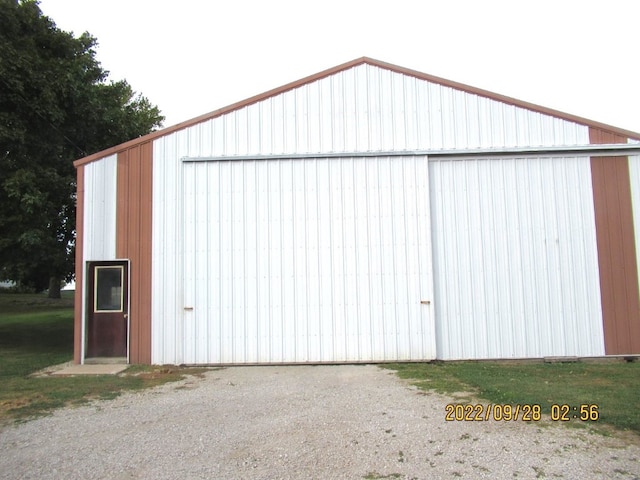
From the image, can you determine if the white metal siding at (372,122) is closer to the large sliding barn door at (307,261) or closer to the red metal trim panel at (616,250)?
the large sliding barn door at (307,261)

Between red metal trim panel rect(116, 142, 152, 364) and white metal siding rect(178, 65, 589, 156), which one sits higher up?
white metal siding rect(178, 65, 589, 156)

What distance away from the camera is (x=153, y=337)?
1105cm

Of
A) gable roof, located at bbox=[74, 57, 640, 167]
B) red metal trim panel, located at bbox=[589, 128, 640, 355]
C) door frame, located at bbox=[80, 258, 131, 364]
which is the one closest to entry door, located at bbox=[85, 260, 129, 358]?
door frame, located at bbox=[80, 258, 131, 364]

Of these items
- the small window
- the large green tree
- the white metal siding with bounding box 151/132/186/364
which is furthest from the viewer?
the large green tree

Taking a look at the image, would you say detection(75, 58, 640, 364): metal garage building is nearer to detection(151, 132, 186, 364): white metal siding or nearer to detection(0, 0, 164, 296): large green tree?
detection(151, 132, 186, 364): white metal siding

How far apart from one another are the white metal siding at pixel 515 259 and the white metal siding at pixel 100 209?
7547 mm

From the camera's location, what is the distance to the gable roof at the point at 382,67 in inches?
444

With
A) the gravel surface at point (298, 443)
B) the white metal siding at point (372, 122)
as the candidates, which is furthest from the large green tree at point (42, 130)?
the gravel surface at point (298, 443)

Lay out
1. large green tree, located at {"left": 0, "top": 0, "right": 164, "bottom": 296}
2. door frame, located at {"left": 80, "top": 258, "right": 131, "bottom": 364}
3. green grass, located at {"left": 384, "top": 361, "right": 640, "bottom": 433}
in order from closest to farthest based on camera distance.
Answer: green grass, located at {"left": 384, "top": 361, "right": 640, "bottom": 433} → door frame, located at {"left": 80, "top": 258, "right": 131, "bottom": 364} → large green tree, located at {"left": 0, "top": 0, "right": 164, "bottom": 296}

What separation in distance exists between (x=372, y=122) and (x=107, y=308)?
7.68 metres

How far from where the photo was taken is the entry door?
448 inches

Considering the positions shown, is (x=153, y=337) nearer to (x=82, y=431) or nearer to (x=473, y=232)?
(x=82, y=431)

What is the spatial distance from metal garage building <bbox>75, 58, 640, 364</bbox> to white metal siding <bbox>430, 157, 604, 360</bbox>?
3 centimetres

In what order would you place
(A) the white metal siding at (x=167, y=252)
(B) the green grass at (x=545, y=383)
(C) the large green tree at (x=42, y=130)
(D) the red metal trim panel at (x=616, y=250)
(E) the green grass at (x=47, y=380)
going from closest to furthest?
(B) the green grass at (x=545, y=383), (E) the green grass at (x=47, y=380), (D) the red metal trim panel at (x=616, y=250), (A) the white metal siding at (x=167, y=252), (C) the large green tree at (x=42, y=130)
